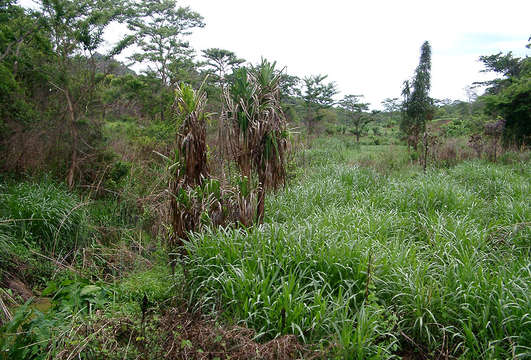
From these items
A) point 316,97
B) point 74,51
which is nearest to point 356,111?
point 316,97

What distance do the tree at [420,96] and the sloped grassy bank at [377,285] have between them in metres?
11.7

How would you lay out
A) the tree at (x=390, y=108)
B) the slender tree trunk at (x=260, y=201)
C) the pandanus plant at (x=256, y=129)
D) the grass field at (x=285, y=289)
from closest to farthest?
the grass field at (x=285, y=289) < the pandanus plant at (x=256, y=129) < the slender tree trunk at (x=260, y=201) < the tree at (x=390, y=108)

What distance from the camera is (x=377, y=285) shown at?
10.2 feet

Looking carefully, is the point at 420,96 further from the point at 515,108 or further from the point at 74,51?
the point at 74,51

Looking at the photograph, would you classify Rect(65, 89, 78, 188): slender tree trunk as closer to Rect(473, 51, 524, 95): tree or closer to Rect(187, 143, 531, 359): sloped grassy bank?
Rect(187, 143, 531, 359): sloped grassy bank

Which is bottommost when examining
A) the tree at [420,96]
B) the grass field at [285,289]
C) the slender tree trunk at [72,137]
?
the grass field at [285,289]

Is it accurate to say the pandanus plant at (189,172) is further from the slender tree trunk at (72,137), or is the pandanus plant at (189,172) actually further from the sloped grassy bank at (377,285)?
the slender tree trunk at (72,137)

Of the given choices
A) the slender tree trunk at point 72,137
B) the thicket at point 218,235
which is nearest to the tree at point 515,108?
the thicket at point 218,235

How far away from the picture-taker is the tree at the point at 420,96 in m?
15.4

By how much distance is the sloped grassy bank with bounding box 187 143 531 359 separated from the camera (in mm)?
2535

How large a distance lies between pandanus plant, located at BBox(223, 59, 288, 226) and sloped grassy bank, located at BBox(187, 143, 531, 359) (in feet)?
2.68

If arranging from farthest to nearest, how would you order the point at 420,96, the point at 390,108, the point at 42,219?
the point at 390,108 < the point at 420,96 < the point at 42,219

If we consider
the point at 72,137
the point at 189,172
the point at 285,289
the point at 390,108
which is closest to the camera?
the point at 285,289

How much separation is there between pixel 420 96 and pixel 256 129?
1348 cm
